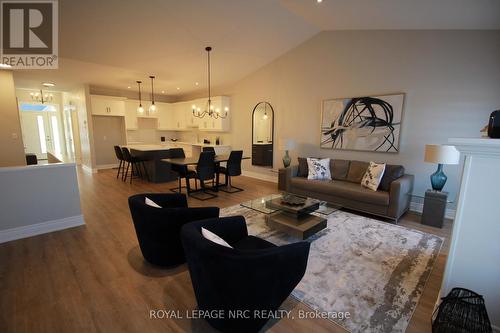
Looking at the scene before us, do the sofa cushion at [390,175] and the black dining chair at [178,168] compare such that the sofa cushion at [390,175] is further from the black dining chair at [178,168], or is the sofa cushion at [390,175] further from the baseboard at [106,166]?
the baseboard at [106,166]

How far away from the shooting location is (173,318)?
1.75m

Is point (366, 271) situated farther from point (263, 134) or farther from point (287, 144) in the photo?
point (263, 134)

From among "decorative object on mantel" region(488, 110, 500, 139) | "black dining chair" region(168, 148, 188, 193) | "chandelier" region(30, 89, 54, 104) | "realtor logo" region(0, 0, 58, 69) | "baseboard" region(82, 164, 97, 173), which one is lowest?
"baseboard" region(82, 164, 97, 173)

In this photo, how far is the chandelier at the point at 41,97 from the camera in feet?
26.6

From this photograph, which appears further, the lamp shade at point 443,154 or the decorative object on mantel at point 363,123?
the decorative object on mantel at point 363,123

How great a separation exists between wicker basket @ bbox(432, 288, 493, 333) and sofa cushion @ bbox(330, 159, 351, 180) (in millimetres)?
3113

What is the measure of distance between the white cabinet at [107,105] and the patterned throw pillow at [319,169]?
651cm

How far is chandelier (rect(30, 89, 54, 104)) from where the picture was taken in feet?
26.6

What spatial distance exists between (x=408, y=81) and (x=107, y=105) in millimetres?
8068

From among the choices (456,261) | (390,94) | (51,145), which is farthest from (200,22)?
(51,145)

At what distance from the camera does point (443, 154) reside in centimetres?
304

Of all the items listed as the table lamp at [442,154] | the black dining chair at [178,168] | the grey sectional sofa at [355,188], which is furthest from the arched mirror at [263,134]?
the table lamp at [442,154]

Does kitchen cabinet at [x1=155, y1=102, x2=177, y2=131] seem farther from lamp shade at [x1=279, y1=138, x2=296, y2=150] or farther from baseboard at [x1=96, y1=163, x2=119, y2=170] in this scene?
lamp shade at [x1=279, y1=138, x2=296, y2=150]

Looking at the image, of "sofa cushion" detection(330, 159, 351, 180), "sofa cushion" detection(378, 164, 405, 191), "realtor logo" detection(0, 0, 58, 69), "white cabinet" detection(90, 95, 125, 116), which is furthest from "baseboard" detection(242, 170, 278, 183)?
"realtor logo" detection(0, 0, 58, 69)
